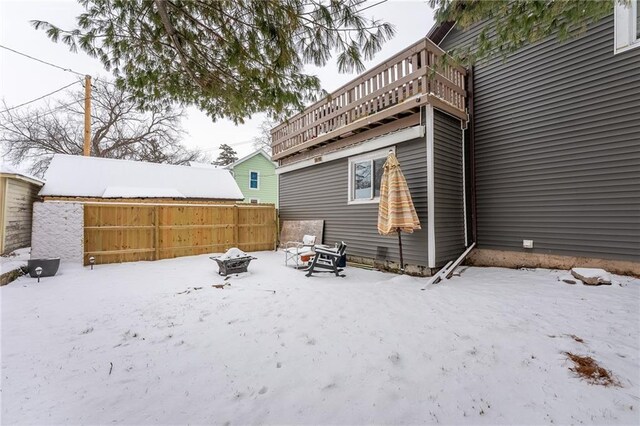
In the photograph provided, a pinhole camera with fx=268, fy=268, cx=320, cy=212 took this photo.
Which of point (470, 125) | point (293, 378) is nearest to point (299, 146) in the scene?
point (470, 125)

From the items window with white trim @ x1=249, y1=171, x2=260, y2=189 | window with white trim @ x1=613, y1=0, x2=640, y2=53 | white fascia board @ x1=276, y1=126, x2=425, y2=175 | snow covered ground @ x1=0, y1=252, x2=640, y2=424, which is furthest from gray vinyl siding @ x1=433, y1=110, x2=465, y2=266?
window with white trim @ x1=249, y1=171, x2=260, y2=189

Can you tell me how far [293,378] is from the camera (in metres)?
2.22

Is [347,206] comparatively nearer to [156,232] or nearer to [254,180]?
[156,232]

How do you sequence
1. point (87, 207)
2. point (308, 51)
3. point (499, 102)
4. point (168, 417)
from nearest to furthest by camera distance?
1. point (168, 417)
2. point (308, 51)
3. point (499, 102)
4. point (87, 207)

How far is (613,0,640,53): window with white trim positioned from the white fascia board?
3420 mm

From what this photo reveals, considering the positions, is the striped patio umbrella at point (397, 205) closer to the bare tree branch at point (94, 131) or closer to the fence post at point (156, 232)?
the fence post at point (156, 232)

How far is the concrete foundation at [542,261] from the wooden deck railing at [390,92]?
3396 mm

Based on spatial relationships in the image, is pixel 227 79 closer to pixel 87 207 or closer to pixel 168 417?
pixel 168 417

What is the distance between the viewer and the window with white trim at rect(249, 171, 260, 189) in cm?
1957

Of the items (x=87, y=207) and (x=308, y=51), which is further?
(x=87, y=207)

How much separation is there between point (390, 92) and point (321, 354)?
5556mm

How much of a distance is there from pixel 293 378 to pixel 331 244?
5.80 m

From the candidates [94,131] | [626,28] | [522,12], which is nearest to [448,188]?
[522,12]

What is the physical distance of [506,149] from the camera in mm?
6023
